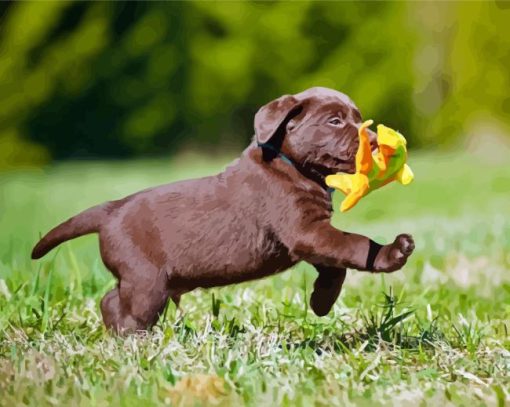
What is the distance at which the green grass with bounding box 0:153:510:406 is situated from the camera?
140 inches

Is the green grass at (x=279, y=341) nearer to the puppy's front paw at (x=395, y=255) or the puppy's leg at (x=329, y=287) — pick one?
the puppy's leg at (x=329, y=287)

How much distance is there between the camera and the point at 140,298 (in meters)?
4.03

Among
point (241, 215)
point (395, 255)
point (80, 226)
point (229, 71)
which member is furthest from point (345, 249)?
point (229, 71)

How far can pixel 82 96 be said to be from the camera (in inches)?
619

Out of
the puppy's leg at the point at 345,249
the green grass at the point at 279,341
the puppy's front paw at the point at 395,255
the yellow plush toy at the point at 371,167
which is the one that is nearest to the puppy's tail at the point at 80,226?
the green grass at the point at 279,341

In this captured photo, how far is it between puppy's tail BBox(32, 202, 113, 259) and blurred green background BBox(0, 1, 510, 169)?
1127cm

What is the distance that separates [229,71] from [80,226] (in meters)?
12.0

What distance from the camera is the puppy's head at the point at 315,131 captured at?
12.9 feet

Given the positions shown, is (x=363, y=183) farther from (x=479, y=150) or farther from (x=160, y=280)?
(x=479, y=150)

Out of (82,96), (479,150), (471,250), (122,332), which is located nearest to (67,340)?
(122,332)

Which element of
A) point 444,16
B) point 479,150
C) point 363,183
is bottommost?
point 479,150

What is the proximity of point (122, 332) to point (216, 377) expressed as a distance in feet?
1.84

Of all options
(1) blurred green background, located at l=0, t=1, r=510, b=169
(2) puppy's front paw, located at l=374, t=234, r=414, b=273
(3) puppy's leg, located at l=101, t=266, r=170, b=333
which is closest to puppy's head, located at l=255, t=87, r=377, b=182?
(2) puppy's front paw, located at l=374, t=234, r=414, b=273

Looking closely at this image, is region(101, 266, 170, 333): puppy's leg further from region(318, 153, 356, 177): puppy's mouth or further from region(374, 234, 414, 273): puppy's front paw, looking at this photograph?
region(374, 234, 414, 273): puppy's front paw
